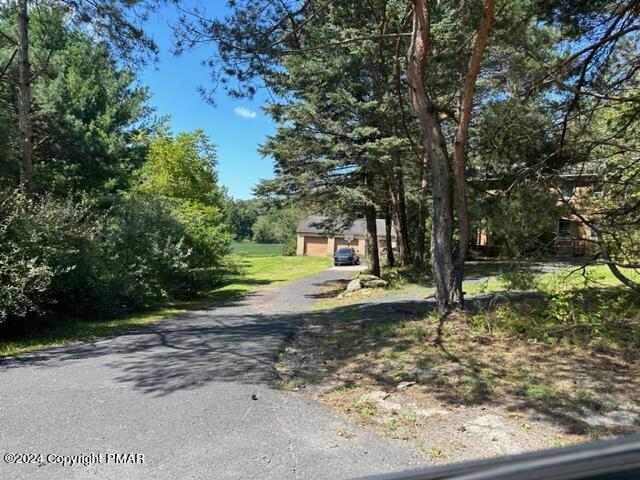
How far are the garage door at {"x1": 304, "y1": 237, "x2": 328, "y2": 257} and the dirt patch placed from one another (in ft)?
150

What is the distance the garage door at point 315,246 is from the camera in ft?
179

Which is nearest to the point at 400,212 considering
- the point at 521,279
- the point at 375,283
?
the point at 375,283

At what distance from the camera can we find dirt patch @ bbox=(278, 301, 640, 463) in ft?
13.5

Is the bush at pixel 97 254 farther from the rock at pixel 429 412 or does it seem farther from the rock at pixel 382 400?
the rock at pixel 429 412

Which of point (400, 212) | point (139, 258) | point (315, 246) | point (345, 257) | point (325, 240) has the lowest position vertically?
point (345, 257)

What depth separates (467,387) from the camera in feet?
17.7

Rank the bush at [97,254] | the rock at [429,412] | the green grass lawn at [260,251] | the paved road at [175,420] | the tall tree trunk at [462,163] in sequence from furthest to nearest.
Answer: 1. the green grass lawn at [260,251]
2. the bush at [97,254]
3. the tall tree trunk at [462,163]
4. the rock at [429,412]
5. the paved road at [175,420]

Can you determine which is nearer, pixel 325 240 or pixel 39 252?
pixel 39 252

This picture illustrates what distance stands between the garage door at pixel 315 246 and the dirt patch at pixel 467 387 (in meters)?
45.7

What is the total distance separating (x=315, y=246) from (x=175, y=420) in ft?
165

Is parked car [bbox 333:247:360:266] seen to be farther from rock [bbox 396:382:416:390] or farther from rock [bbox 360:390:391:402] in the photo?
rock [bbox 360:390:391:402]

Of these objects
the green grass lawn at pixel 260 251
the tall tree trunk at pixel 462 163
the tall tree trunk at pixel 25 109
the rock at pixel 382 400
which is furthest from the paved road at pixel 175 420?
the green grass lawn at pixel 260 251

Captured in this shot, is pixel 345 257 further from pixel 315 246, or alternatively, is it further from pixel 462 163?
pixel 462 163

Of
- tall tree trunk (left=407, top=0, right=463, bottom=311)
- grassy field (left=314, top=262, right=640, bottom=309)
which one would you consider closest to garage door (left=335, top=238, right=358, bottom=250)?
grassy field (left=314, top=262, right=640, bottom=309)
